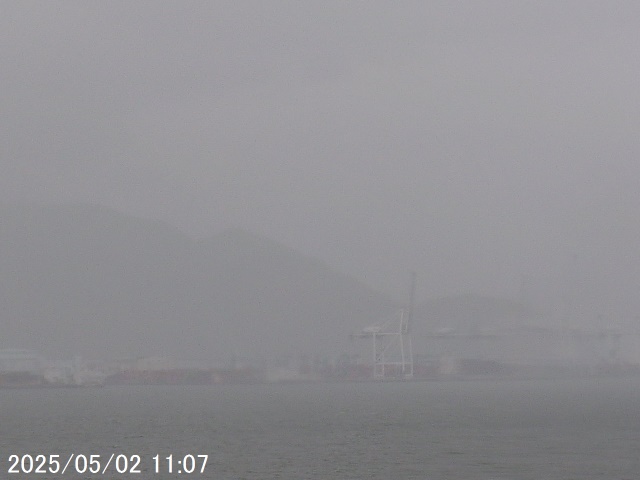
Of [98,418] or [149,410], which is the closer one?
[98,418]

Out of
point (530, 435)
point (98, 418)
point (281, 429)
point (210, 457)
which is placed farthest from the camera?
point (98, 418)

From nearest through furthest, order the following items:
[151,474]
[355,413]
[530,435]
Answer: [151,474]
[530,435]
[355,413]

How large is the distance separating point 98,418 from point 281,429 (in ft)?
114

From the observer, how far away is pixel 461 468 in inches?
2785

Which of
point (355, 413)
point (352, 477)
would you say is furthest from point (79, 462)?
point (355, 413)

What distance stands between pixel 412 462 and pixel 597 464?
1348cm

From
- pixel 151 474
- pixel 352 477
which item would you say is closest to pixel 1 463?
pixel 151 474

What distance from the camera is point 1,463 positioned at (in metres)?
74.5

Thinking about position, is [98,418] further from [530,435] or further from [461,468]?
[461,468]

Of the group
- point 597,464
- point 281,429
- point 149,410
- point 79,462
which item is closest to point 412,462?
point 597,464

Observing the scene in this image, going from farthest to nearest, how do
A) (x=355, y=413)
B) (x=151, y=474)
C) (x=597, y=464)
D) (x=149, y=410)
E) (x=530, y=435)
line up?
(x=149, y=410), (x=355, y=413), (x=530, y=435), (x=597, y=464), (x=151, y=474)

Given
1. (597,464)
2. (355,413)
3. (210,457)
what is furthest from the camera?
(355,413)

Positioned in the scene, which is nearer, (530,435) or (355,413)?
(530,435)

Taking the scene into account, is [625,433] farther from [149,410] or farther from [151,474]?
[149,410]
